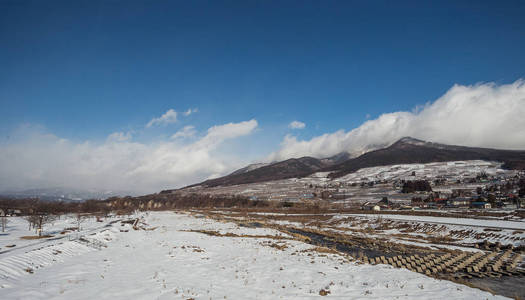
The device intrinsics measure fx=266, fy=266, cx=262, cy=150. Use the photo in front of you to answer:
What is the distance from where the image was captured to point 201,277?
18203 millimetres

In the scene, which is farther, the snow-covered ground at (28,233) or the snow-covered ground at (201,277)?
the snow-covered ground at (28,233)

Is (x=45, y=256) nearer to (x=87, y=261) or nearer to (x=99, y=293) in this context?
(x=87, y=261)

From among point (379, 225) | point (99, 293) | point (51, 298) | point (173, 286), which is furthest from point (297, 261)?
point (379, 225)

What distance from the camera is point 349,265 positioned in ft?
74.3

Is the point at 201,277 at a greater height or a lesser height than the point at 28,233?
greater

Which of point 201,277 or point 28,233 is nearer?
point 201,277

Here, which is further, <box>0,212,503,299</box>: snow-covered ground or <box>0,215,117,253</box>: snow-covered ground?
<box>0,215,117,253</box>: snow-covered ground

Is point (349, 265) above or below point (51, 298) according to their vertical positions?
below

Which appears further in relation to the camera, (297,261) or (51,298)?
(297,261)

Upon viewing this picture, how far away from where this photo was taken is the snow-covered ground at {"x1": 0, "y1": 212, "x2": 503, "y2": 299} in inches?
574

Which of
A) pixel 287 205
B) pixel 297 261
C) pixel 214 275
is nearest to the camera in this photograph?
pixel 214 275

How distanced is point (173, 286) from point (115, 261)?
10.6 metres

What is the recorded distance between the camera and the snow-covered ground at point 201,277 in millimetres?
14578

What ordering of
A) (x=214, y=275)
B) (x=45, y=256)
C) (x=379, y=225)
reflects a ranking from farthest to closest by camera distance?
(x=379, y=225) → (x=45, y=256) → (x=214, y=275)
